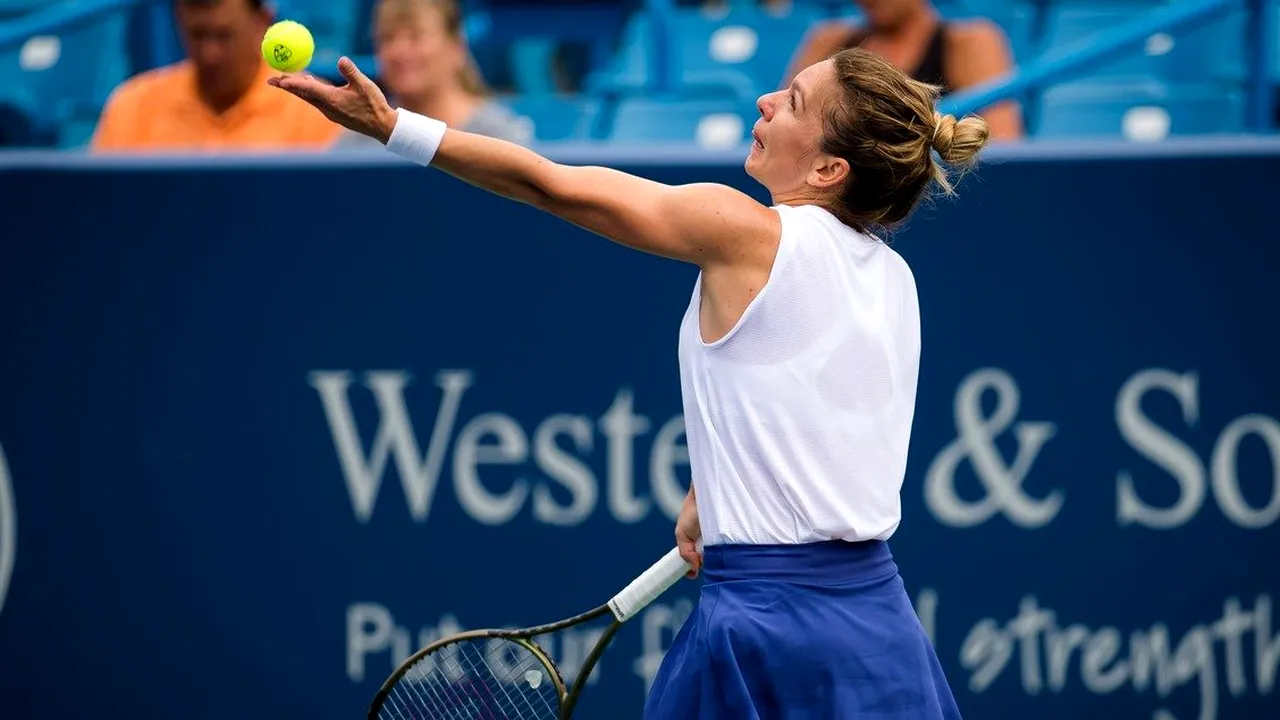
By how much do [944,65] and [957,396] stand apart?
115 cm

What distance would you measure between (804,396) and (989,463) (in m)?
1.76

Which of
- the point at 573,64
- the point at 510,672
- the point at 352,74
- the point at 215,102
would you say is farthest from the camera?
the point at 573,64

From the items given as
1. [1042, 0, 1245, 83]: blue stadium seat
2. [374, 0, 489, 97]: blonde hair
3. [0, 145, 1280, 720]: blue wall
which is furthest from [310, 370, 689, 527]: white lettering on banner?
[1042, 0, 1245, 83]: blue stadium seat

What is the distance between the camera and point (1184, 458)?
14.1 feet

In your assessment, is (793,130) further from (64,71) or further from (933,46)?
(64,71)

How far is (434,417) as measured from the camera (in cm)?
436

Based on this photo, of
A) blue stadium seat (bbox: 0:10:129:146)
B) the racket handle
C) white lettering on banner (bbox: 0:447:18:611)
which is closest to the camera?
the racket handle

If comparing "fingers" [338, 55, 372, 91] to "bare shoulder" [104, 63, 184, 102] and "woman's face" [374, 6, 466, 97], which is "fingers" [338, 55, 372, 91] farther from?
"bare shoulder" [104, 63, 184, 102]

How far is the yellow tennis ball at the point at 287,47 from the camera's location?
266cm

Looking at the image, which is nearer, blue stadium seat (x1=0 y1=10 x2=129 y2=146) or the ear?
the ear

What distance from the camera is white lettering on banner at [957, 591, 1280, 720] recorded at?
431cm

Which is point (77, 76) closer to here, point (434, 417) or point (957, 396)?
point (434, 417)

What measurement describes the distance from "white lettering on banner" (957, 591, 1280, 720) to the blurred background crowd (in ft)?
4.01

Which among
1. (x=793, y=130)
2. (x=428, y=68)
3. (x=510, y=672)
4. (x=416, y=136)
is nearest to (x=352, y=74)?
(x=416, y=136)
